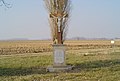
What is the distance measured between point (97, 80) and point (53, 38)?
1598 centimetres

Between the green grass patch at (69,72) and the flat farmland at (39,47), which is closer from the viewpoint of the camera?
the green grass patch at (69,72)

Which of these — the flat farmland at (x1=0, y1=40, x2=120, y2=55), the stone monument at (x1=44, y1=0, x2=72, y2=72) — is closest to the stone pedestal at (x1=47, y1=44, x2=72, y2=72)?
the stone monument at (x1=44, y1=0, x2=72, y2=72)

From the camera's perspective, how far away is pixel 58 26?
23.8 m

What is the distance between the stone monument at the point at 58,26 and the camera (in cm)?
1833

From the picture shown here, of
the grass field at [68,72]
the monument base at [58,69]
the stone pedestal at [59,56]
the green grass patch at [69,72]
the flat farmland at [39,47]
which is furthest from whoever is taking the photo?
the flat farmland at [39,47]

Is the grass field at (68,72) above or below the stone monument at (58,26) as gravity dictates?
below

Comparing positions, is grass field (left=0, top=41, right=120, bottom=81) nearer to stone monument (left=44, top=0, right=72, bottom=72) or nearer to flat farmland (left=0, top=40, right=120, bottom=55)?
stone monument (left=44, top=0, right=72, bottom=72)

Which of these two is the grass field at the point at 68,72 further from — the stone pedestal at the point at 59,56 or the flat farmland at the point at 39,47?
the flat farmland at the point at 39,47

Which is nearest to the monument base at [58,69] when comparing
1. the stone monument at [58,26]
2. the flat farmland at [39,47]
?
the stone monument at [58,26]

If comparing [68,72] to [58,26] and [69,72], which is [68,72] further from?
[58,26]

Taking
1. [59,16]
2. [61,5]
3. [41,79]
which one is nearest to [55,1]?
[61,5]

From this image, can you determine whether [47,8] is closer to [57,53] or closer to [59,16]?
[59,16]

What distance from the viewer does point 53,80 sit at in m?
13.3

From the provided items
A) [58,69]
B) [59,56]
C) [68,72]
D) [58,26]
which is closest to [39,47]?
[58,26]
